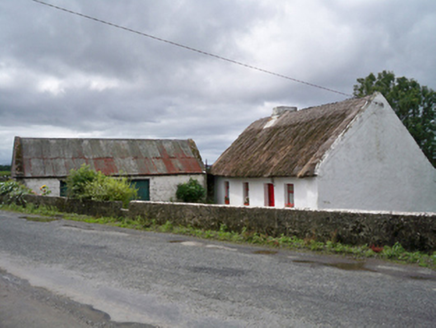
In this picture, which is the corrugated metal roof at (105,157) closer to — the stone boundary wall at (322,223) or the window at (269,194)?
the window at (269,194)

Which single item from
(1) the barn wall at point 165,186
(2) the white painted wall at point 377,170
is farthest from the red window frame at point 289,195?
(1) the barn wall at point 165,186

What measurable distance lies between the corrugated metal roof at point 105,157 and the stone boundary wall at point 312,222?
10.6 metres

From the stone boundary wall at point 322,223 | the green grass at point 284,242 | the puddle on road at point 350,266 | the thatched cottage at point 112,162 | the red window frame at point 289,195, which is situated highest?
the thatched cottage at point 112,162

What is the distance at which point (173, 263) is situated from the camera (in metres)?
7.65

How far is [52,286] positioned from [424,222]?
7.39m

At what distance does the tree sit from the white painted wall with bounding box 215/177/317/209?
54.3ft

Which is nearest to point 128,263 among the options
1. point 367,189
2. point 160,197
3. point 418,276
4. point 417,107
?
point 418,276

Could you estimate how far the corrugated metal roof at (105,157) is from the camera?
74.2ft

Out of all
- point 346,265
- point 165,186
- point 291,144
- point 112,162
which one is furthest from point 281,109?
point 346,265

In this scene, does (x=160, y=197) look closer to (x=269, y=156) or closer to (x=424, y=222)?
(x=269, y=156)

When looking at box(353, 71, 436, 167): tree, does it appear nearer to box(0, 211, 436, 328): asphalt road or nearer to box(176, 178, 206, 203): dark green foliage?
box(176, 178, 206, 203): dark green foliage

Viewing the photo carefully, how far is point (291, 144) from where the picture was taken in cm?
1888

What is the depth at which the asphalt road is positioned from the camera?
188 inches

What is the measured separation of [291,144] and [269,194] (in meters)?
2.82
